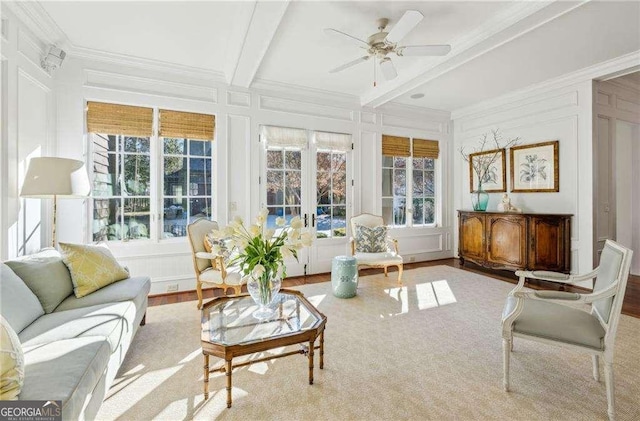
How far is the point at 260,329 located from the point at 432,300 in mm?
2354

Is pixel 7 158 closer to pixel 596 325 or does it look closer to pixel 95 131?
pixel 95 131

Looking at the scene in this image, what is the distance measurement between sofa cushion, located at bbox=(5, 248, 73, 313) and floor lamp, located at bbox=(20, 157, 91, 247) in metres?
0.55

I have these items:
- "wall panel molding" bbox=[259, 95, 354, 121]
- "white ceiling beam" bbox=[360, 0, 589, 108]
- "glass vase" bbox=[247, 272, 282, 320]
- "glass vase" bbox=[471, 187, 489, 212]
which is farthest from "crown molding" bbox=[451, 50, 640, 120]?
"glass vase" bbox=[247, 272, 282, 320]

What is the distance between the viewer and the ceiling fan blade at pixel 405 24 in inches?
90.1

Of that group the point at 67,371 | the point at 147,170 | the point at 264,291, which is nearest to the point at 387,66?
the point at 264,291

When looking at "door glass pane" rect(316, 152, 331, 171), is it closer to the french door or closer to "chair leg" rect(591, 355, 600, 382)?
the french door

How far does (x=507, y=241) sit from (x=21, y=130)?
5776 millimetres

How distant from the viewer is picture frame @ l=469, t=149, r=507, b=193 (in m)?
5.02

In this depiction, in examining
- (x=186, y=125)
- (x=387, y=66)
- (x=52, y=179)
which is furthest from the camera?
(x=186, y=125)

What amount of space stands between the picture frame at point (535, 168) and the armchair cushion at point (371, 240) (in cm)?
233

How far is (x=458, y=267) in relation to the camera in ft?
16.7

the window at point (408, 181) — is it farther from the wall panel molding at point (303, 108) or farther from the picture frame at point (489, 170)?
the wall panel molding at point (303, 108)

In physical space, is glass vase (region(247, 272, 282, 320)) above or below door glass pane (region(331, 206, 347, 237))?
below

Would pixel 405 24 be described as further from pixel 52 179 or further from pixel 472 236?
pixel 472 236
